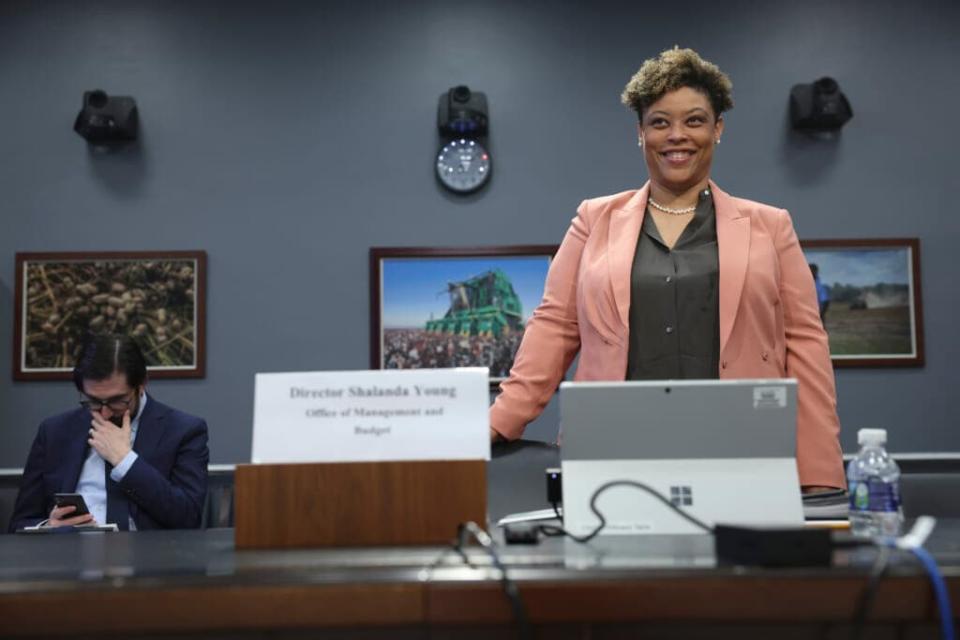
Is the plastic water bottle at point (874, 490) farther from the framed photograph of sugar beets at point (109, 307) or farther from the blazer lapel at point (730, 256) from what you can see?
the framed photograph of sugar beets at point (109, 307)

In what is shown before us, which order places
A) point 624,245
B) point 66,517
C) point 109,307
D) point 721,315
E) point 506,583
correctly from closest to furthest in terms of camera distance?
point 506,583 → point 721,315 → point 624,245 → point 66,517 → point 109,307

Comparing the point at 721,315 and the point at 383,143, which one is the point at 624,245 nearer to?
the point at 721,315

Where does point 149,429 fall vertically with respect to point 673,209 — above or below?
below

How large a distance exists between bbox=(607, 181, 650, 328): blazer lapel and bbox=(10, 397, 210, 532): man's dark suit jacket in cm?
153

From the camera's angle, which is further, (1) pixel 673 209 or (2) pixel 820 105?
(2) pixel 820 105

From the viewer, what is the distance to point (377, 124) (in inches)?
187

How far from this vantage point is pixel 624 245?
2186mm

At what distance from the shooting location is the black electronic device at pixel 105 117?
4.50 m

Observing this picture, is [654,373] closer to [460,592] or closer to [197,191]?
[460,592]

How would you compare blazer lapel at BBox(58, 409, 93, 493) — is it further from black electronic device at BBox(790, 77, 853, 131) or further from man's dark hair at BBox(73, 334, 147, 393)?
black electronic device at BBox(790, 77, 853, 131)

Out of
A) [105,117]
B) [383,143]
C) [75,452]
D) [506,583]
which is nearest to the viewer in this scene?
[506,583]

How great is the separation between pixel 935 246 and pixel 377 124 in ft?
9.05

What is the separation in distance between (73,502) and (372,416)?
5.48 feet

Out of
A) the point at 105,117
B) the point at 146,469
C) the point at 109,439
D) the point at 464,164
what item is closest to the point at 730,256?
the point at 146,469
